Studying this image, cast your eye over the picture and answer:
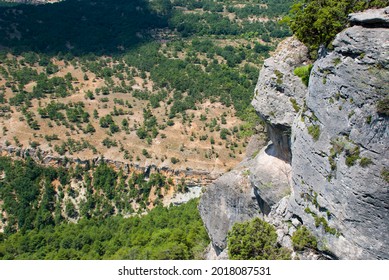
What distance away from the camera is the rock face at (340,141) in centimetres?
1653

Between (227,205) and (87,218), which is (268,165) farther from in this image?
(87,218)

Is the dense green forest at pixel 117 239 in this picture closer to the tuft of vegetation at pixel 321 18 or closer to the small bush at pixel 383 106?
the tuft of vegetation at pixel 321 18

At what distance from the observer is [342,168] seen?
58.8 ft

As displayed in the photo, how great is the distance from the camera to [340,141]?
18.0 meters

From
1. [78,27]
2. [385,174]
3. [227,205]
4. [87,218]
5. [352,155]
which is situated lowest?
[87,218]

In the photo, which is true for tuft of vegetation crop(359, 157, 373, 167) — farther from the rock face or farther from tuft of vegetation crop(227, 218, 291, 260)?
tuft of vegetation crop(227, 218, 291, 260)

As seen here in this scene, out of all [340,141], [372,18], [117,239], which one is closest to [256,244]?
[340,141]

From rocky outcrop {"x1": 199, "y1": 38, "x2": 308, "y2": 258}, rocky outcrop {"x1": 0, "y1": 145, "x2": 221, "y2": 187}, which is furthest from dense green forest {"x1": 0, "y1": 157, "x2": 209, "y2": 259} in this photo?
rocky outcrop {"x1": 199, "y1": 38, "x2": 308, "y2": 258}

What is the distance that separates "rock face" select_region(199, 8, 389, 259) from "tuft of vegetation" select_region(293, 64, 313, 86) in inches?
11.2

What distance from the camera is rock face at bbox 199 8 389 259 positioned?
54.2 ft

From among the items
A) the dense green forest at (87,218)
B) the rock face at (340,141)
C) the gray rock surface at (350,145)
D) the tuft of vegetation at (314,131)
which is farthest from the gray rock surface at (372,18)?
the dense green forest at (87,218)

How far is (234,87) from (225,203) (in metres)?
54.8

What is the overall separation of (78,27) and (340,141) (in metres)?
105

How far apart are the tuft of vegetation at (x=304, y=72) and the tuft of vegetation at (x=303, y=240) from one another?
829 cm
